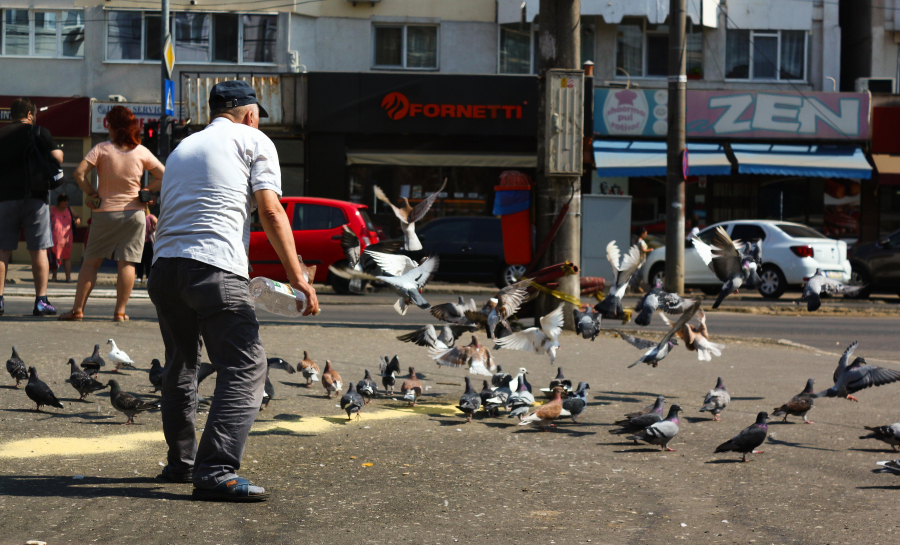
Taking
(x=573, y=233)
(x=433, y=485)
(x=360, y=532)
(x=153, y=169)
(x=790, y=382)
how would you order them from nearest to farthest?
(x=360, y=532) → (x=433, y=485) → (x=790, y=382) → (x=153, y=169) → (x=573, y=233)

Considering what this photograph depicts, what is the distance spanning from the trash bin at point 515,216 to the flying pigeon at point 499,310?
2583mm

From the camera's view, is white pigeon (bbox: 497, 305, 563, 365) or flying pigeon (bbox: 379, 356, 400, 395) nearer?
white pigeon (bbox: 497, 305, 563, 365)

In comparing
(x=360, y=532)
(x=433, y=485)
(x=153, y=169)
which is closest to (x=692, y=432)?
(x=433, y=485)

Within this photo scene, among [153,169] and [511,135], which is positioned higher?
[511,135]

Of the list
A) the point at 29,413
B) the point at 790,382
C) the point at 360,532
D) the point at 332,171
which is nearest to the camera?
the point at 360,532

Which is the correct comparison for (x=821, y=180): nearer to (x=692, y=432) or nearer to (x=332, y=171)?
(x=332, y=171)

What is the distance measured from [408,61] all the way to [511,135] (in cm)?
361

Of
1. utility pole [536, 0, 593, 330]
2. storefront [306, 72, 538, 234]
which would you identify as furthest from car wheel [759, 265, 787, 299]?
utility pole [536, 0, 593, 330]

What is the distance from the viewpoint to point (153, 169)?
8719 mm

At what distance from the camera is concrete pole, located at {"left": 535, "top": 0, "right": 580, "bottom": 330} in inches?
390

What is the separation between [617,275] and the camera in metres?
6.88

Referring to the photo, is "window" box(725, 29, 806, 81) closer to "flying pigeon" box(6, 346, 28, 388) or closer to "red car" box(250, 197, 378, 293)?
"red car" box(250, 197, 378, 293)

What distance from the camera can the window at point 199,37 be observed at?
2505 cm

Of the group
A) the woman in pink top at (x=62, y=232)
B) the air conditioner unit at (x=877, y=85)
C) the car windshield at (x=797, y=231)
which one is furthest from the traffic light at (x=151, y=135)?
the air conditioner unit at (x=877, y=85)
